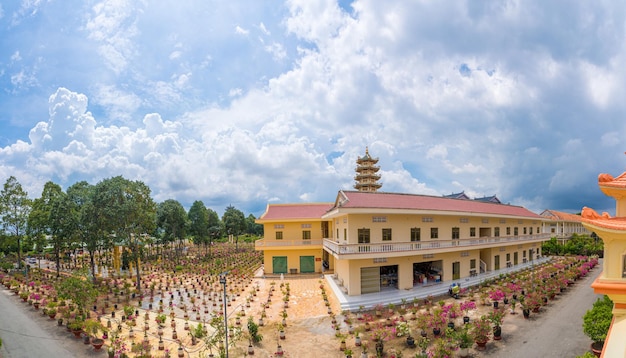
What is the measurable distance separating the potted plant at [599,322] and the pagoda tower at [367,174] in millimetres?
40227

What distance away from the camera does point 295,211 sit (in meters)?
34.9

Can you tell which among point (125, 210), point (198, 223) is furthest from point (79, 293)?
point (198, 223)

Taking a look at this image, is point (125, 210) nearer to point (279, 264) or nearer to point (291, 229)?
point (279, 264)

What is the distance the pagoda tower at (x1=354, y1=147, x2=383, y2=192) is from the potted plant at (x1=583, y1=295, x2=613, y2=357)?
132 feet

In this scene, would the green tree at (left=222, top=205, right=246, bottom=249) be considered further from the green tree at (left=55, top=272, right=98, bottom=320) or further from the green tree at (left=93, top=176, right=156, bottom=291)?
the green tree at (left=55, top=272, right=98, bottom=320)

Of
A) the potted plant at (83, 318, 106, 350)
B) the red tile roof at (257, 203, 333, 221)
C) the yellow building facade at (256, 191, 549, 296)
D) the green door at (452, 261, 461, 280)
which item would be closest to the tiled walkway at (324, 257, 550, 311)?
the green door at (452, 261, 461, 280)

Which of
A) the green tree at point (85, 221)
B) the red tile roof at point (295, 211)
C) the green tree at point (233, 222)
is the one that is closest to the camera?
the green tree at point (85, 221)

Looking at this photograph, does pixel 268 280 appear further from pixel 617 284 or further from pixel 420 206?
pixel 617 284

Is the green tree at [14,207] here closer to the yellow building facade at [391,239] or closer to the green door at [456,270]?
the yellow building facade at [391,239]

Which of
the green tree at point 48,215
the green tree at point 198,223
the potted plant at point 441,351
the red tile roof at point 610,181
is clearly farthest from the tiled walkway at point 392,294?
the green tree at point 198,223

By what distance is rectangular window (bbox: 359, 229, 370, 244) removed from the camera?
74.2 ft

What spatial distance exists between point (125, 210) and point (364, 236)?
19.2m

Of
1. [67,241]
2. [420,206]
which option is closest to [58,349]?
[67,241]

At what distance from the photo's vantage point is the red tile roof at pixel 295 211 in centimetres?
3334
